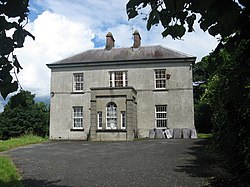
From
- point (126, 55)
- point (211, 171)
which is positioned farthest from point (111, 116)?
point (211, 171)

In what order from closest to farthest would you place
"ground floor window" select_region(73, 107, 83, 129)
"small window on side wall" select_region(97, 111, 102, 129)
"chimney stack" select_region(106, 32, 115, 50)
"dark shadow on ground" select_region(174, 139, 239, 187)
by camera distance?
"dark shadow on ground" select_region(174, 139, 239, 187), "small window on side wall" select_region(97, 111, 102, 129), "ground floor window" select_region(73, 107, 83, 129), "chimney stack" select_region(106, 32, 115, 50)

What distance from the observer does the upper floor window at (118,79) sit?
92.5 ft

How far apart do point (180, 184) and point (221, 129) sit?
9.83 feet

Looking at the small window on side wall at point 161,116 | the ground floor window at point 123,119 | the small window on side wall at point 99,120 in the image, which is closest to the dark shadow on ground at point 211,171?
the ground floor window at point 123,119

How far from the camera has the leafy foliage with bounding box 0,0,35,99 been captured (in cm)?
262

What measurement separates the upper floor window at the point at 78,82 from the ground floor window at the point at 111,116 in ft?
16.8

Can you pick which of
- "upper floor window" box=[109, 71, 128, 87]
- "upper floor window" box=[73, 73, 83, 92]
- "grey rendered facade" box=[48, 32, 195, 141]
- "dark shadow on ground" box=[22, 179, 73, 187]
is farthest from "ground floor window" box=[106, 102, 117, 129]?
"dark shadow on ground" box=[22, 179, 73, 187]

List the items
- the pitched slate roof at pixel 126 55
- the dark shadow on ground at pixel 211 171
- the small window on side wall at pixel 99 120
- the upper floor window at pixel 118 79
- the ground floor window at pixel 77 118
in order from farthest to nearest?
the ground floor window at pixel 77 118
the upper floor window at pixel 118 79
the pitched slate roof at pixel 126 55
the small window on side wall at pixel 99 120
the dark shadow on ground at pixel 211 171

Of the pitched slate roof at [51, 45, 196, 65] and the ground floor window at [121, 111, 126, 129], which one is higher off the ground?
the pitched slate roof at [51, 45, 196, 65]

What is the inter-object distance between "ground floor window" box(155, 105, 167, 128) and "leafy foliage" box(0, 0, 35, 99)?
979 inches

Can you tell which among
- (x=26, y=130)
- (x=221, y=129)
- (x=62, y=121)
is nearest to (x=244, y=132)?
(x=221, y=129)

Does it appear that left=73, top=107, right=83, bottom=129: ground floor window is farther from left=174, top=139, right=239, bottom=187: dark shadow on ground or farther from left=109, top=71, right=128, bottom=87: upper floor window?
left=174, top=139, right=239, bottom=187: dark shadow on ground

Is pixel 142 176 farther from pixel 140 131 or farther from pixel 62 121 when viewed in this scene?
pixel 62 121

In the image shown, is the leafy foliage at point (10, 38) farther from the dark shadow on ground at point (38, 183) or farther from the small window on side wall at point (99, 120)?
the small window on side wall at point (99, 120)
